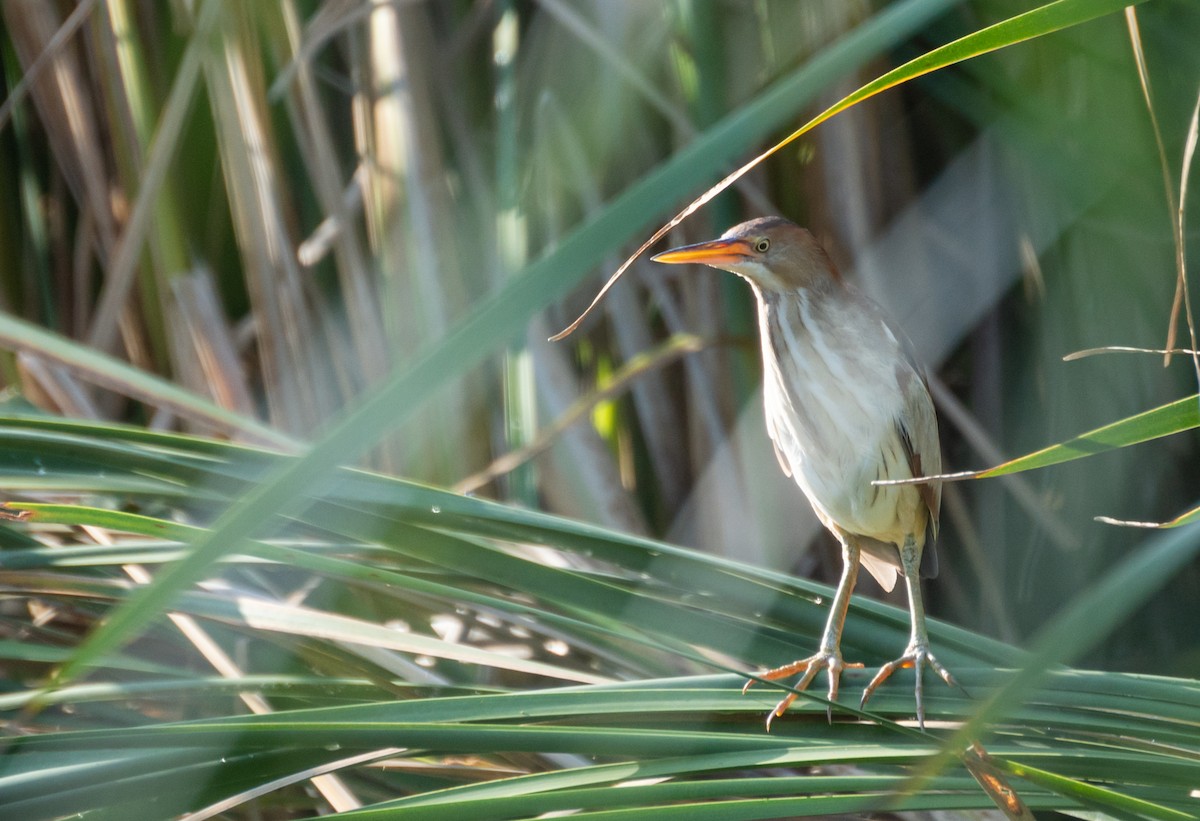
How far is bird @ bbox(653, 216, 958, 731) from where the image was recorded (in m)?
1.32

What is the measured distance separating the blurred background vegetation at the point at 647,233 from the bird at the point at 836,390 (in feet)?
1.02

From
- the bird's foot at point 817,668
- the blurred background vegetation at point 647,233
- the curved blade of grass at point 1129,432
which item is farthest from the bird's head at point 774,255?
the curved blade of grass at point 1129,432

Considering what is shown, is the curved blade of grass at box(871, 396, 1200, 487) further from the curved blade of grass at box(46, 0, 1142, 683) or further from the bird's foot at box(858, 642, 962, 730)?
the bird's foot at box(858, 642, 962, 730)

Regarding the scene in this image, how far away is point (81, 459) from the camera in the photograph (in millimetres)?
1004

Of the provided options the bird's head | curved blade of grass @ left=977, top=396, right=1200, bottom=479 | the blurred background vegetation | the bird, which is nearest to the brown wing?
the bird

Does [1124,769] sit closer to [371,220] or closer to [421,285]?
[421,285]

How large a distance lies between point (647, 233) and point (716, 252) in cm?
56

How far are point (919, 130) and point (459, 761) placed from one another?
1.17 metres

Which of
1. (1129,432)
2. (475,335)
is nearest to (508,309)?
(475,335)

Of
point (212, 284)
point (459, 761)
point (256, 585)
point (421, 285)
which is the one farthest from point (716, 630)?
point (212, 284)

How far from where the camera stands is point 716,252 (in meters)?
1.33

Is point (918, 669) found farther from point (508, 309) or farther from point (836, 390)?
point (508, 309)

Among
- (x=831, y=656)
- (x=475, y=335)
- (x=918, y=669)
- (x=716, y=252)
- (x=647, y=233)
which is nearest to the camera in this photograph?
(x=475, y=335)

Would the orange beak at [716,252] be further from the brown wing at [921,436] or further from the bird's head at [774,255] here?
the brown wing at [921,436]
